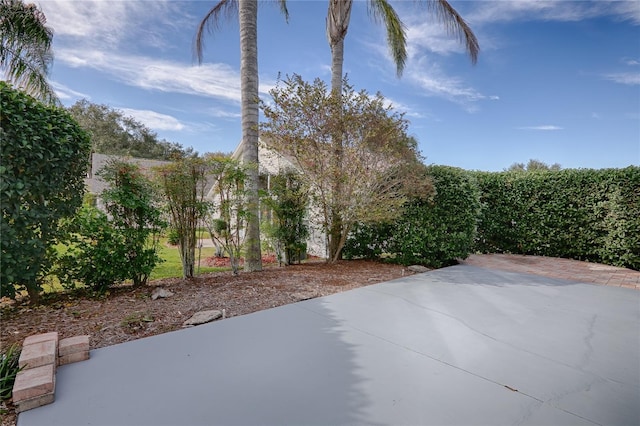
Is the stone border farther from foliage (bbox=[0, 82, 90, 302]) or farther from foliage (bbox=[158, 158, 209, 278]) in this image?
foliage (bbox=[158, 158, 209, 278])

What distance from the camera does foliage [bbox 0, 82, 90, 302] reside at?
332cm

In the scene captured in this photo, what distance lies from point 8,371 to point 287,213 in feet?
18.1

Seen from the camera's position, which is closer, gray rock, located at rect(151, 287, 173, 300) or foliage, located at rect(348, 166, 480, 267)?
gray rock, located at rect(151, 287, 173, 300)

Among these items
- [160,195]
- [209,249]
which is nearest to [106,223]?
[160,195]

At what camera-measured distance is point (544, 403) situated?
2121 mm

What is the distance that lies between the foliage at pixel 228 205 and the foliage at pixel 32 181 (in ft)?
6.82

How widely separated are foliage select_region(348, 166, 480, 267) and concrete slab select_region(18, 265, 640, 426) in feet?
10.0

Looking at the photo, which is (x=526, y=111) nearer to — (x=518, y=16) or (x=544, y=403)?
(x=518, y=16)

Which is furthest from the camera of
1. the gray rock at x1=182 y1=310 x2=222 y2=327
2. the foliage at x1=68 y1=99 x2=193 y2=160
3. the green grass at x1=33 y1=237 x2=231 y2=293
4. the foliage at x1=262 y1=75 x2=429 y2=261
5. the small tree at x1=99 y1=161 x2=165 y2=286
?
the foliage at x1=68 y1=99 x2=193 y2=160

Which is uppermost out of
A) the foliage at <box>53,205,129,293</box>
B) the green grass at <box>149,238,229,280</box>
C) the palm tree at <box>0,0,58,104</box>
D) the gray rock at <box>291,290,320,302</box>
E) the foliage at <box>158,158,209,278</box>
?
the palm tree at <box>0,0,58,104</box>

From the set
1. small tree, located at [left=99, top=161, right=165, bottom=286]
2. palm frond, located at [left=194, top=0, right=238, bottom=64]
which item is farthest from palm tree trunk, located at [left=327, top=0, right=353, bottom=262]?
small tree, located at [left=99, top=161, right=165, bottom=286]

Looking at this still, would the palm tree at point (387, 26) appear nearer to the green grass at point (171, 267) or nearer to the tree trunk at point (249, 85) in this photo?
the tree trunk at point (249, 85)

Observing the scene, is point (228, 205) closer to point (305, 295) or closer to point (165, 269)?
point (305, 295)

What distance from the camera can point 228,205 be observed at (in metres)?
5.87
